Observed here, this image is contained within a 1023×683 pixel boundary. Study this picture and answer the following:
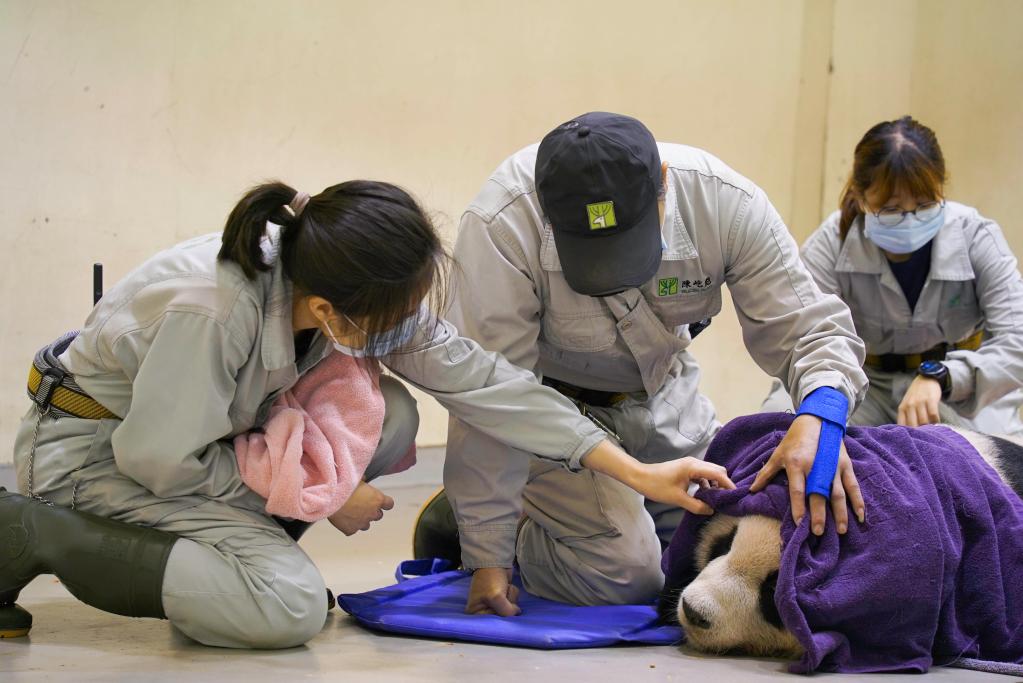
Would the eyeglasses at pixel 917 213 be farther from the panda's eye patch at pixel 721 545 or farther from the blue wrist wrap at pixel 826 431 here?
the panda's eye patch at pixel 721 545

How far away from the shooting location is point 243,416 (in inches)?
72.4

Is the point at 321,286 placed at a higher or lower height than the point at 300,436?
higher

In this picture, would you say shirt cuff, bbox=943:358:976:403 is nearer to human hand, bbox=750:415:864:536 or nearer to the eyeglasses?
the eyeglasses

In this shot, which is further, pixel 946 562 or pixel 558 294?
pixel 558 294

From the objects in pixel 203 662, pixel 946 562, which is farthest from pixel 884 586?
pixel 203 662

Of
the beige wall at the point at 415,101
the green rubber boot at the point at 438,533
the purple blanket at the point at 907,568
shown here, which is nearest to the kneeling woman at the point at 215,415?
the purple blanket at the point at 907,568

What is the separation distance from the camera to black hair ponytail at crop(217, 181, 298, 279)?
1.71 metres

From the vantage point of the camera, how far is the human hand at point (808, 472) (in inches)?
66.4

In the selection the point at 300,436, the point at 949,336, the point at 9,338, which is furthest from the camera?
the point at 9,338

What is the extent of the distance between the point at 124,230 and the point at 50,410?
1.54 meters

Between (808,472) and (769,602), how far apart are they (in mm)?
214

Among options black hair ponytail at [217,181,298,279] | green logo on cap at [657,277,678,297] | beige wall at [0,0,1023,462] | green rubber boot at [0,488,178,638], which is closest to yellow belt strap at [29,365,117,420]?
green rubber boot at [0,488,178,638]

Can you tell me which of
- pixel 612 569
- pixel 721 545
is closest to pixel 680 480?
pixel 721 545

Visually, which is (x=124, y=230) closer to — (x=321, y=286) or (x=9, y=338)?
(x=9, y=338)
